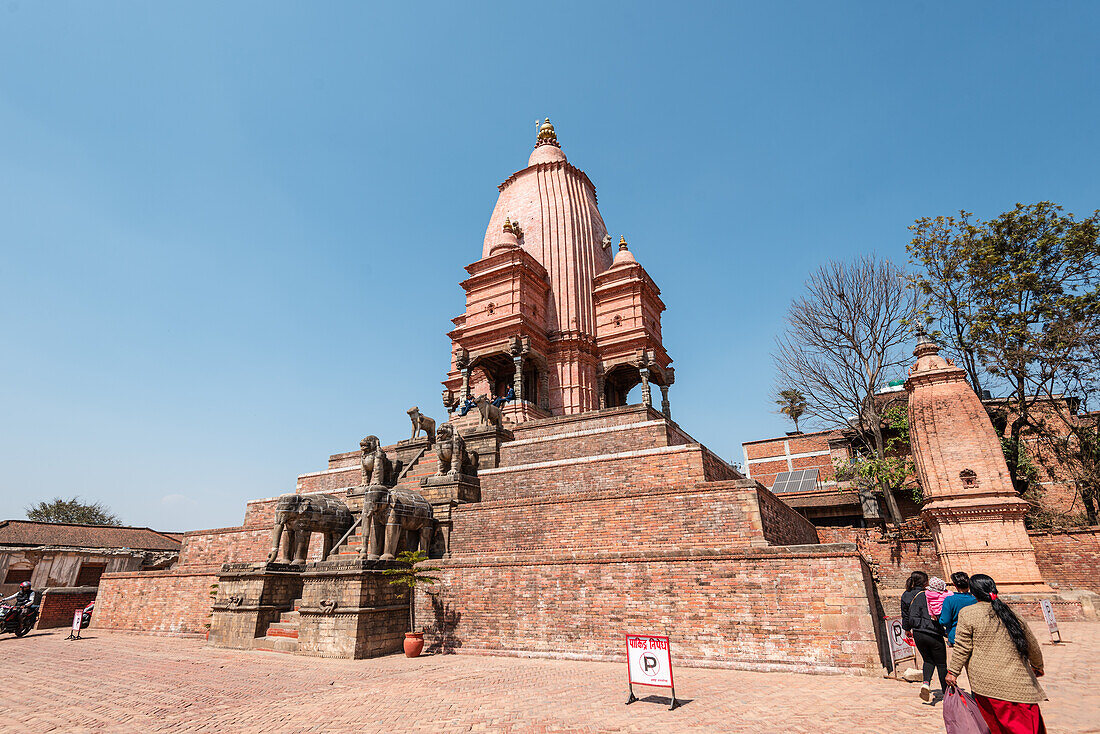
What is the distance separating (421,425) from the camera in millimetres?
18328

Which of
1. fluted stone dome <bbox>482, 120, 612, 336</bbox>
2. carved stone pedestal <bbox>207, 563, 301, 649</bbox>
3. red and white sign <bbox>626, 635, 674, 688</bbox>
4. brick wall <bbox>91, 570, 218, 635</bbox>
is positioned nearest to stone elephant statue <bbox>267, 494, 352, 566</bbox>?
carved stone pedestal <bbox>207, 563, 301, 649</bbox>

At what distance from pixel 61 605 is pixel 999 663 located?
2395cm

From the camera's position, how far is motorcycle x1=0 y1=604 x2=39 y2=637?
614 inches

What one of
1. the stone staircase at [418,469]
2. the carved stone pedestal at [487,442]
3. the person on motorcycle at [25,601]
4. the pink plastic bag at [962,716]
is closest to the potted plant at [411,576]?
the stone staircase at [418,469]

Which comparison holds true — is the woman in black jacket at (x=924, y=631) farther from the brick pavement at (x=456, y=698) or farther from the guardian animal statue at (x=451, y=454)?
the guardian animal statue at (x=451, y=454)

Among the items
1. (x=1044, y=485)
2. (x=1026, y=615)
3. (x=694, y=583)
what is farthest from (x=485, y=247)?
(x=1044, y=485)

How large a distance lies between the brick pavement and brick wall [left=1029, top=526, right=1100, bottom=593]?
504cm

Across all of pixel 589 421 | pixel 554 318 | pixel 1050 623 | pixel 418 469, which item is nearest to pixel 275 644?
pixel 418 469

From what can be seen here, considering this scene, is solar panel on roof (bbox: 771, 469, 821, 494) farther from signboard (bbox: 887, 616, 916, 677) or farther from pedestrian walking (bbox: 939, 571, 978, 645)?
pedestrian walking (bbox: 939, 571, 978, 645)

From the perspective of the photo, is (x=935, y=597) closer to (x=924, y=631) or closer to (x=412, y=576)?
(x=924, y=631)

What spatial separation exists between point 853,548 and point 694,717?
4.18 metres

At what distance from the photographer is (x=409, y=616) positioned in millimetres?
11680

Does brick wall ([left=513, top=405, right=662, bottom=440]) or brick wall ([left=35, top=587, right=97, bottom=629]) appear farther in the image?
brick wall ([left=513, top=405, right=662, bottom=440])

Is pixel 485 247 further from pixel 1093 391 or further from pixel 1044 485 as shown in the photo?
pixel 1044 485
